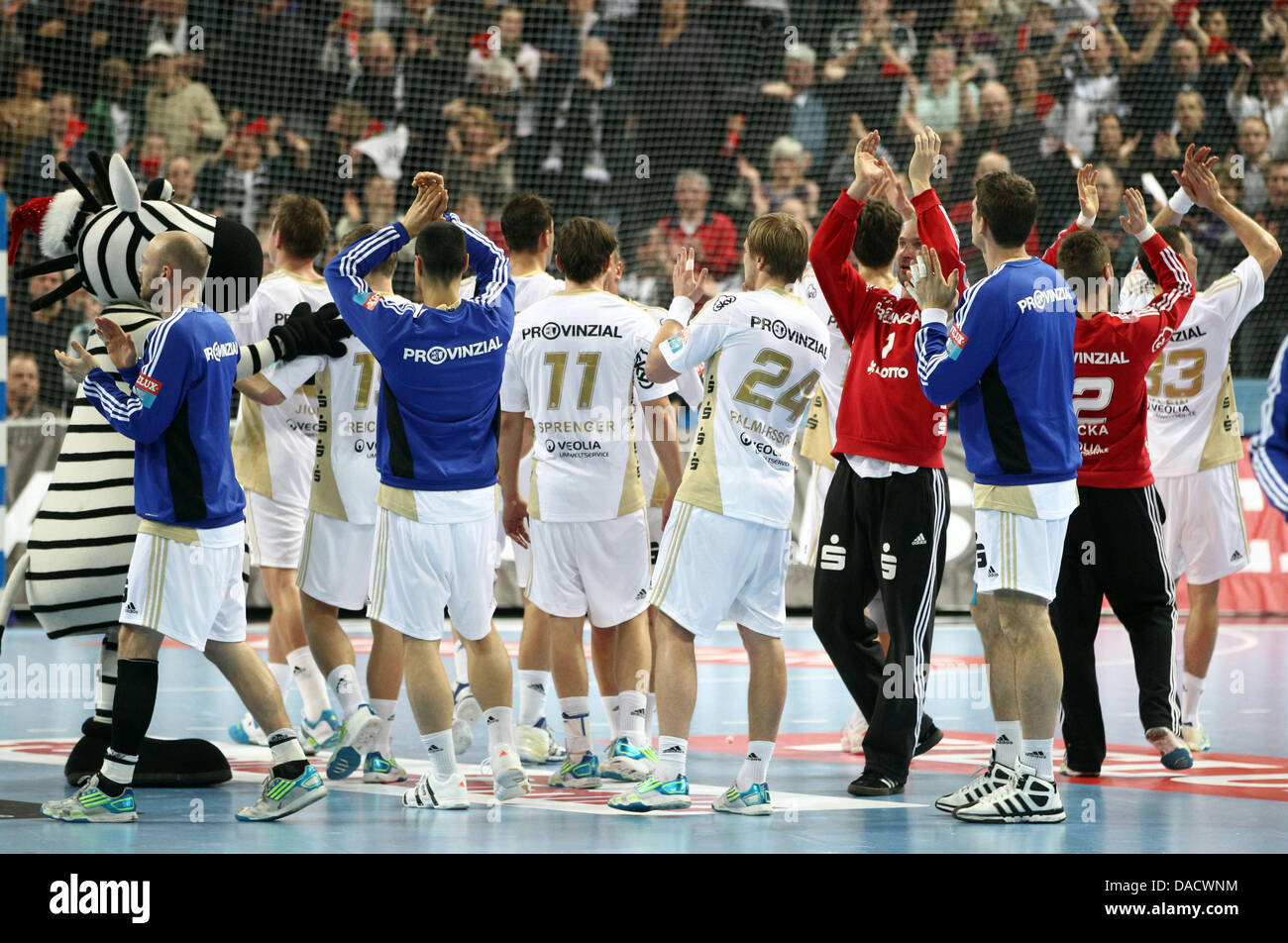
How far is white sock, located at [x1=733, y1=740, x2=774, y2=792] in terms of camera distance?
6.22 meters

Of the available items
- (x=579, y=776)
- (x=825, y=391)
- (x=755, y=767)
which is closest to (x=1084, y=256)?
(x=825, y=391)

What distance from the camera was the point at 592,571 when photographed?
23.3ft

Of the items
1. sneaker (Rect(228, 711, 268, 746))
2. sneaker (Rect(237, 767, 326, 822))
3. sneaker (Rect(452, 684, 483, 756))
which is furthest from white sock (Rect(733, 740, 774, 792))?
sneaker (Rect(228, 711, 268, 746))

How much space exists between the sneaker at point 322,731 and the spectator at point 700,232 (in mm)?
8162

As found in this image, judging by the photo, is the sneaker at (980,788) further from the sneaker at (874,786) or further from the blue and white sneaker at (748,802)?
the blue and white sneaker at (748,802)

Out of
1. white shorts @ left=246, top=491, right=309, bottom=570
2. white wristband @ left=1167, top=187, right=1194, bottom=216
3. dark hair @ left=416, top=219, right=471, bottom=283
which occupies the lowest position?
white shorts @ left=246, top=491, right=309, bottom=570

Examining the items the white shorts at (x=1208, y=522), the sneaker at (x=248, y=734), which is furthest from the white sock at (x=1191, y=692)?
the sneaker at (x=248, y=734)

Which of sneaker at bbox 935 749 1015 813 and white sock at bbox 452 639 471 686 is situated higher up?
white sock at bbox 452 639 471 686

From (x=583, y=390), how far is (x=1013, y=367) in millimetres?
1919

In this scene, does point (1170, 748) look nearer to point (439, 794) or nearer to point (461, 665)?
point (439, 794)

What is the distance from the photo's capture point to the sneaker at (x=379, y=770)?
6957 millimetres

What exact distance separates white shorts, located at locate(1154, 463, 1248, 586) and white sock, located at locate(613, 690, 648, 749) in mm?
3148

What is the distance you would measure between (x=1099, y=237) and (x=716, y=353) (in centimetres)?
202

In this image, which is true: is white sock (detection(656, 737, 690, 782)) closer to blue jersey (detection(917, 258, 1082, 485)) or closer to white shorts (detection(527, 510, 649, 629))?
white shorts (detection(527, 510, 649, 629))
